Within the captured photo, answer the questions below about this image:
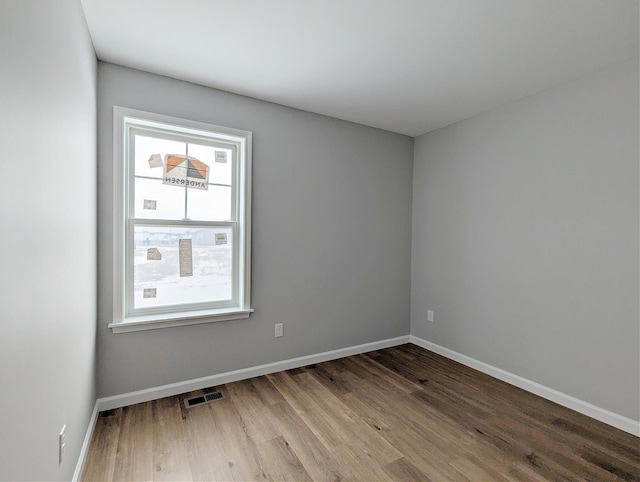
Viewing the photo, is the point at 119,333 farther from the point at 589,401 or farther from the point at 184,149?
the point at 589,401

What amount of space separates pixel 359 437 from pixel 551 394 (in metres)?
1.70

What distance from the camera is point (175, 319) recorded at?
253 cm

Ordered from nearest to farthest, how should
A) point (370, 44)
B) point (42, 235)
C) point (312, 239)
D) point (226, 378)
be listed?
point (42, 235)
point (370, 44)
point (226, 378)
point (312, 239)

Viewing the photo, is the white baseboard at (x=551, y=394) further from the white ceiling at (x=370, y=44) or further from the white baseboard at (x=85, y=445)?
the white baseboard at (x=85, y=445)

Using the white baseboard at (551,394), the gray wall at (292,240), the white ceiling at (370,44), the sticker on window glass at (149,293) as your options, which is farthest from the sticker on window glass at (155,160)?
the white baseboard at (551,394)

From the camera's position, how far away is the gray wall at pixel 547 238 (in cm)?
224

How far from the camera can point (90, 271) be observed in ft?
6.73

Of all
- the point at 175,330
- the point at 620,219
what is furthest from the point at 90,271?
the point at 620,219

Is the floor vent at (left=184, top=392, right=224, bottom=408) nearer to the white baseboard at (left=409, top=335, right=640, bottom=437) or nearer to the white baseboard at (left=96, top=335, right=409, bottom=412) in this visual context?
the white baseboard at (left=96, top=335, right=409, bottom=412)

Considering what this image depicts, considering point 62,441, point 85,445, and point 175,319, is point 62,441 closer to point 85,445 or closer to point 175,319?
point 85,445

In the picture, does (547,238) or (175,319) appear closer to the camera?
(175,319)

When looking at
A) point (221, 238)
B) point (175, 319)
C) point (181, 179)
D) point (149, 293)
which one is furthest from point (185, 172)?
point (175, 319)

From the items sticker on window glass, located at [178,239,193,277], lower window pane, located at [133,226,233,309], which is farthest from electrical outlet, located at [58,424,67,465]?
sticker on window glass, located at [178,239,193,277]

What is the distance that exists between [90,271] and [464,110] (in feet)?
11.1
